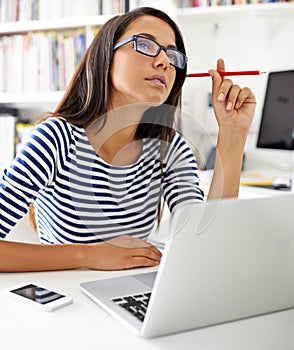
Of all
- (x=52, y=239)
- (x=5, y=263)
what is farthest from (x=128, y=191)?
(x=5, y=263)

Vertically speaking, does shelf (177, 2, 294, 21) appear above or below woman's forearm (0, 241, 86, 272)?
above

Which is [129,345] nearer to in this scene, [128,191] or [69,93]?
[128,191]

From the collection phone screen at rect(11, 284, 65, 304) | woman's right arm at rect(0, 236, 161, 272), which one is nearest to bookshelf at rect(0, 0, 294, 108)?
woman's right arm at rect(0, 236, 161, 272)

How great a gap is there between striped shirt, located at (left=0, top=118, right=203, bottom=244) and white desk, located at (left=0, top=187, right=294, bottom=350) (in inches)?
13.9

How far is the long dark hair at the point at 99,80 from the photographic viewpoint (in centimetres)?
126

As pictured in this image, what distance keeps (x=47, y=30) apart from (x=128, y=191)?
1.62m

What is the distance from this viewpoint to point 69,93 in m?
1.35

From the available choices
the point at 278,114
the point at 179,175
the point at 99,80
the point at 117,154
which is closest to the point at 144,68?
the point at 99,80

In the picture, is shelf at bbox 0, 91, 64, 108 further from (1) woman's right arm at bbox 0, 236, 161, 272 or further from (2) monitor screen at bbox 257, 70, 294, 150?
(1) woman's right arm at bbox 0, 236, 161, 272

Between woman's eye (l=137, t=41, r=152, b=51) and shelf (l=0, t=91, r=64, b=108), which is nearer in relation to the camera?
woman's eye (l=137, t=41, r=152, b=51)

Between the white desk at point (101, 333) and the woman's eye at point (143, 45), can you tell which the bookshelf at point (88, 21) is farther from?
the white desk at point (101, 333)

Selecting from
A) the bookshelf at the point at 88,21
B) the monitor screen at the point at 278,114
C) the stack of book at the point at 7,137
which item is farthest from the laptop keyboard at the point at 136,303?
the stack of book at the point at 7,137

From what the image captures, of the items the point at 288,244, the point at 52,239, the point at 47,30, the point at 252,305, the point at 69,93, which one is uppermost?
the point at 47,30

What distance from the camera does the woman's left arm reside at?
1284 mm
